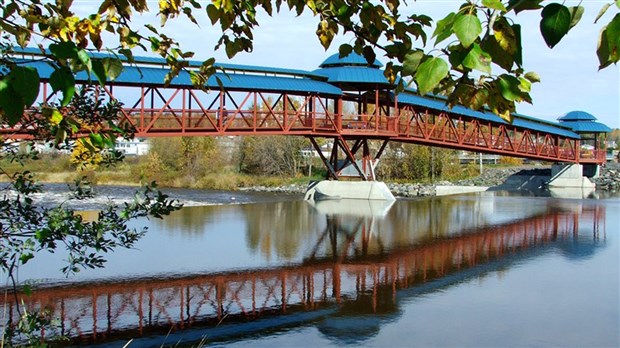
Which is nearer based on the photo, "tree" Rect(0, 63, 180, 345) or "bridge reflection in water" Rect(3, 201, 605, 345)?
"tree" Rect(0, 63, 180, 345)

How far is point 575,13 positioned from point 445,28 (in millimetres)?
380

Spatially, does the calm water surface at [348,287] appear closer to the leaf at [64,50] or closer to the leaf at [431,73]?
the leaf at [64,50]

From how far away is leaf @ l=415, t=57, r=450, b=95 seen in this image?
177 centimetres

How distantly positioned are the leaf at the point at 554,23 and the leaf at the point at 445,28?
0.87ft

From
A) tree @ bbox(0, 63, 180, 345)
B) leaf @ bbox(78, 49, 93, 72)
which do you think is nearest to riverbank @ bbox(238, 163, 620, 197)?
tree @ bbox(0, 63, 180, 345)

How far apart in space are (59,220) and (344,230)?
59.8 feet

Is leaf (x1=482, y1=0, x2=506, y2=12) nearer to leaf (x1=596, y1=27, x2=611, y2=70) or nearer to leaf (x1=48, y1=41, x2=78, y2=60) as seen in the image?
leaf (x1=596, y1=27, x2=611, y2=70)

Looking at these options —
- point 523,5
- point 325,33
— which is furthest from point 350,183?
point 523,5

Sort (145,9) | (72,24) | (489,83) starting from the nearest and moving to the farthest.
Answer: (489,83), (72,24), (145,9)

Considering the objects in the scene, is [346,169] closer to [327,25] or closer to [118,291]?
[118,291]

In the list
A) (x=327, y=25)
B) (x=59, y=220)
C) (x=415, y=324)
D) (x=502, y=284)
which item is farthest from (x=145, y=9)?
(x=502, y=284)

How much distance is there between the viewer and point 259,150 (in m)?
61.8

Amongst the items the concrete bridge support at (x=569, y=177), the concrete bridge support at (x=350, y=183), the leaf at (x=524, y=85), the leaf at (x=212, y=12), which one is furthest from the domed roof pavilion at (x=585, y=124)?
the leaf at (x=524, y=85)

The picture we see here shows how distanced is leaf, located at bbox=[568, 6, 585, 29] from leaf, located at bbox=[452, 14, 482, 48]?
0.29 metres
